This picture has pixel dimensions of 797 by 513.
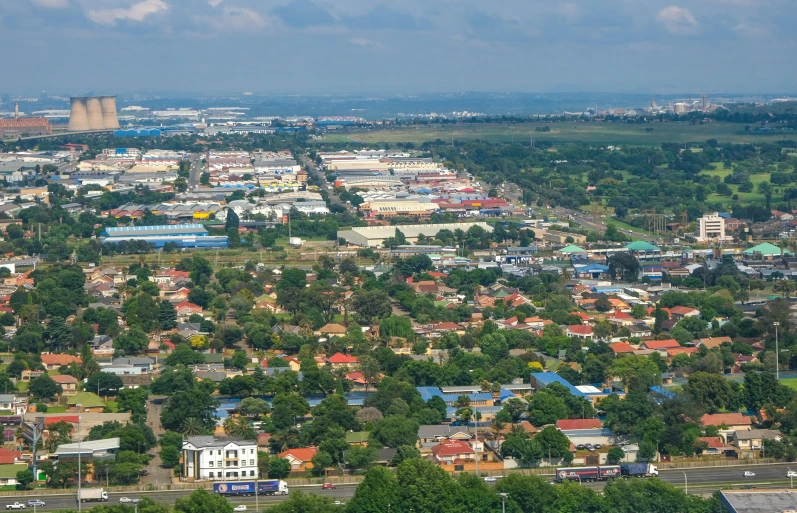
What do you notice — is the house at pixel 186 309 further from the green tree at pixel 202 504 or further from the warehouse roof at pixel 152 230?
the green tree at pixel 202 504

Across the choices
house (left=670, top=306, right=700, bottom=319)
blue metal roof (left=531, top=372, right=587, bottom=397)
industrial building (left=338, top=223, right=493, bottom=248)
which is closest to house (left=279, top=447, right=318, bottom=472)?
blue metal roof (left=531, top=372, right=587, bottom=397)

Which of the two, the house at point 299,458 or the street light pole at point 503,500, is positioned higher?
the street light pole at point 503,500

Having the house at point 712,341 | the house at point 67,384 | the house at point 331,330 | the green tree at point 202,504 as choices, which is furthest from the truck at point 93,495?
the house at point 712,341

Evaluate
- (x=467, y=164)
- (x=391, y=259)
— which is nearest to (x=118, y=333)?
(x=391, y=259)

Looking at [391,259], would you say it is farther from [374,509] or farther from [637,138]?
[637,138]

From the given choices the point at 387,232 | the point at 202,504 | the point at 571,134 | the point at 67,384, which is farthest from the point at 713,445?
the point at 571,134

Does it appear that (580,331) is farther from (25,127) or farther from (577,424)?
(25,127)
